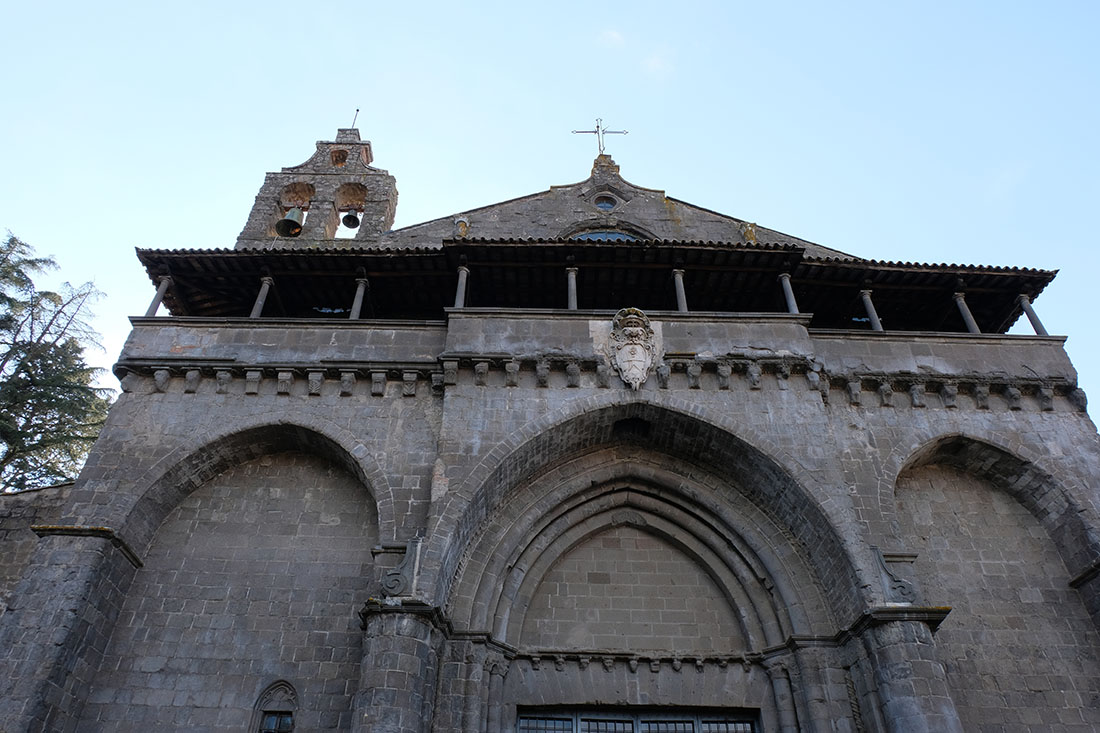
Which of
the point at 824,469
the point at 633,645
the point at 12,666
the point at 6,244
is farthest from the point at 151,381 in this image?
the point at 6,244

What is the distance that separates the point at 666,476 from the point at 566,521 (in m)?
1.94

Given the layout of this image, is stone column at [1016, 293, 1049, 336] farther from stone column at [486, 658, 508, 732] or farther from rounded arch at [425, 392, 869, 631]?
stone column at [486, 658, 508, 732]

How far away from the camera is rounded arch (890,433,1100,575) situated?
1062cm

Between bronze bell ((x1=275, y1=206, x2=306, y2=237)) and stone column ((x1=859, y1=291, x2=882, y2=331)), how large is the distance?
1262 centimetres

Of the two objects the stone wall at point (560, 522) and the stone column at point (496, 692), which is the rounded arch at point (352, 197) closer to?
the stone wall at point (560, 522)

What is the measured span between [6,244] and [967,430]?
25.3 m

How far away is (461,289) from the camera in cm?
1252

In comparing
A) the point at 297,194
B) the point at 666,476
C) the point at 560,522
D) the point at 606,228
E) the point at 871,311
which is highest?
the point at 297,194

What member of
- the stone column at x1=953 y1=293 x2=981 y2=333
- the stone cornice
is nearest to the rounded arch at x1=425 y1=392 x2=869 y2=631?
the stone cornice

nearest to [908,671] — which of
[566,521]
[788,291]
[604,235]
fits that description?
[566,521]

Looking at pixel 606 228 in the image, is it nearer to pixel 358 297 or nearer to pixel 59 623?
pixel 358 297

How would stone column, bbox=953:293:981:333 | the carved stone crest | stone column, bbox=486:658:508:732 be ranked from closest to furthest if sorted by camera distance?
stone column, bbox=486:658:508:732 < the carved stone crest < stone column, bbox=953:293:981:333

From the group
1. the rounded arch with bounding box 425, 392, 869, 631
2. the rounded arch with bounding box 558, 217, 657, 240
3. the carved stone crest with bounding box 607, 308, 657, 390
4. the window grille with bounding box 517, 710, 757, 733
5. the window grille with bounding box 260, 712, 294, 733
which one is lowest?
the window grille with bounding box 260, 712, 294, 733

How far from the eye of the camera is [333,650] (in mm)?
9695
